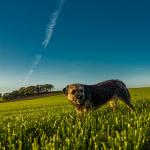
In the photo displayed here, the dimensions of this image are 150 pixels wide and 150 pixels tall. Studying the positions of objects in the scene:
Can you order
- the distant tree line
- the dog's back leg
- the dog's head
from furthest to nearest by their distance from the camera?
the distant tree line, the dog's back leg, the dog's head

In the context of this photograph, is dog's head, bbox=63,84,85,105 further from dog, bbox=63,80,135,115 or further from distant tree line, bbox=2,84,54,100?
distant tree line, bbox=2,84,54,100

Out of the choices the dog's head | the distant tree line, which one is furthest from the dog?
the distant tree line

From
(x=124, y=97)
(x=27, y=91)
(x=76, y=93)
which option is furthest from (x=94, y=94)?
(x=27, y=91)

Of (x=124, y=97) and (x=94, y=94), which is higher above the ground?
(x=94, y=94)

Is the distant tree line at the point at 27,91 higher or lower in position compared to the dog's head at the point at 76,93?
higher

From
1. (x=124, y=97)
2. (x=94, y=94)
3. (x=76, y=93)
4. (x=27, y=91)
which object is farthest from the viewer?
(x=27, y=91)

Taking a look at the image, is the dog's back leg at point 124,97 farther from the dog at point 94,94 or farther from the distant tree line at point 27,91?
the distant tree line at point 27,91

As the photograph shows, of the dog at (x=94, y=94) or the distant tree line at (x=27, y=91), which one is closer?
the dog at (x=94, y=94)

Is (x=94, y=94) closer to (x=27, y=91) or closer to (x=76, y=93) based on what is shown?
(x=76, y=93)

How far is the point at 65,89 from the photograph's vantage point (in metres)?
12.7

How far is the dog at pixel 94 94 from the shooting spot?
12266 millimetres

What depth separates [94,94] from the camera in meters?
13.4

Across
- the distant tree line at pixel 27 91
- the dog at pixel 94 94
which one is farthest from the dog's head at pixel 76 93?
the distant tree line at pixel 27 91

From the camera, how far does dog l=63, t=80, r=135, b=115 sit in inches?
483
